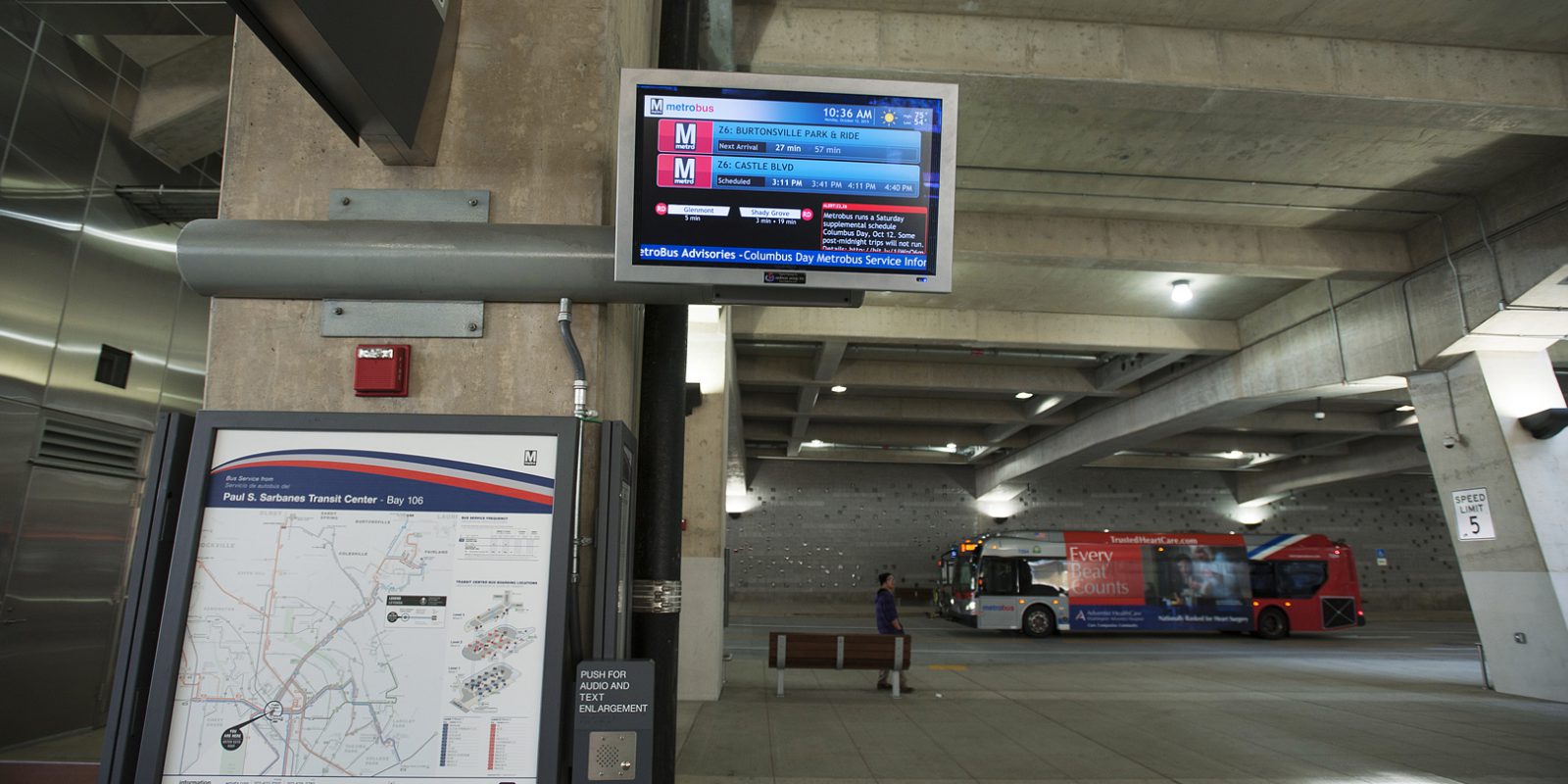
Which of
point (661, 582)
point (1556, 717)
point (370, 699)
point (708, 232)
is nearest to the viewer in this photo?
point (370, 699)

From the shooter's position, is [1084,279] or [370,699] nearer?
[370,699]

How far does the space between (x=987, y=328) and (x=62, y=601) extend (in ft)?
45.4

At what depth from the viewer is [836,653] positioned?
10.9 meters

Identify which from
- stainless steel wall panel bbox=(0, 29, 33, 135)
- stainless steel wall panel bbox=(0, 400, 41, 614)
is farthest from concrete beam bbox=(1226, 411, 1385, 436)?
stainless steel wall panel bbox=(0, 29, 33, 135)

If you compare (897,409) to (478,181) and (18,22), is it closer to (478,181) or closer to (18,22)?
(18,22)

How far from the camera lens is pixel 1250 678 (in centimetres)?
1332

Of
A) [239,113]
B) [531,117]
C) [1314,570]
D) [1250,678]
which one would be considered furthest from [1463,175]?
[1314,570]

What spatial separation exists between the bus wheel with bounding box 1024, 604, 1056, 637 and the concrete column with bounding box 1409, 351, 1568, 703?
1141cm

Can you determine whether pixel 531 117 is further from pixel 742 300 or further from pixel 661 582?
pixel 661 582

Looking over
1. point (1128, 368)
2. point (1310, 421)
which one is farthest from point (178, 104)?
point (1310, 421)

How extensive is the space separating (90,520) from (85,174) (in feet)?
11.8

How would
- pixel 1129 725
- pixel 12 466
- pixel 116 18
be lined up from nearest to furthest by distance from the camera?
pixel 12 466, pixel 116 18, pixel 1129 725

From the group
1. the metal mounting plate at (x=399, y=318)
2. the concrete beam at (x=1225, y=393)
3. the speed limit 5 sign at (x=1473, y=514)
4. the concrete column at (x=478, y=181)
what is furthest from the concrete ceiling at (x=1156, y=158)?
the metal mounting plate at (x=399, y=318)

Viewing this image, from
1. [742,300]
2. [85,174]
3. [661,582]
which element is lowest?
[661,582]
